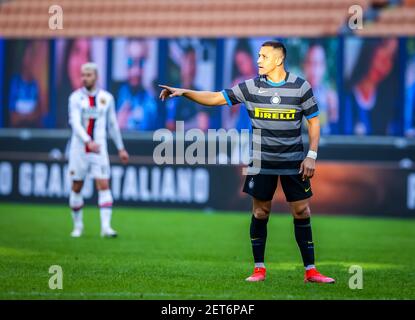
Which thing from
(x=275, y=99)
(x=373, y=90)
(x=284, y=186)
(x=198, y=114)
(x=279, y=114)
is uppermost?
(x=373, y=90)

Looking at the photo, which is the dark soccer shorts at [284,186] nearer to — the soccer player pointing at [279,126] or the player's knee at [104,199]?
the soccer player pointing at [279,126]

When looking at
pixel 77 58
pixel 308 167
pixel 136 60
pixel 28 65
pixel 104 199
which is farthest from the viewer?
pixel 28 65

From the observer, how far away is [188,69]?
1988 cm

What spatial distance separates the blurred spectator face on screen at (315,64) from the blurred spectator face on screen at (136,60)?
3431mm

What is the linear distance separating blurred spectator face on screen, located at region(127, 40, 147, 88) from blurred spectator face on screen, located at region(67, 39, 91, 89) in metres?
0.97

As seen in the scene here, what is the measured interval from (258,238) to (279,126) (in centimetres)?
111

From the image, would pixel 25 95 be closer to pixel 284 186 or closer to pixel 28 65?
pixel 28 65

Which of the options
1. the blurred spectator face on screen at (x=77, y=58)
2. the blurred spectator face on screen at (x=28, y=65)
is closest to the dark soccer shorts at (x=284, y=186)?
the blurred spectator face on screen at (x=77, y=58)

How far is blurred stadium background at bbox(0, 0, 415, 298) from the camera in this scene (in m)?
19.0

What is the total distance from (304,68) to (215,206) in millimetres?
3366

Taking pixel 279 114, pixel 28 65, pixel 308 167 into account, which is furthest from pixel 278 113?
pixel 28 65

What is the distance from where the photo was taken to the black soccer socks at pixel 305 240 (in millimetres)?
9062

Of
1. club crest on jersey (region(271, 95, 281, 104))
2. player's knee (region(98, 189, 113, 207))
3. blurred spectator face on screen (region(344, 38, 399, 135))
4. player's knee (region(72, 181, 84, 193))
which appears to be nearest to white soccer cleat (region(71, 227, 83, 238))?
player's knee (region(98, 189, 113, 207))
